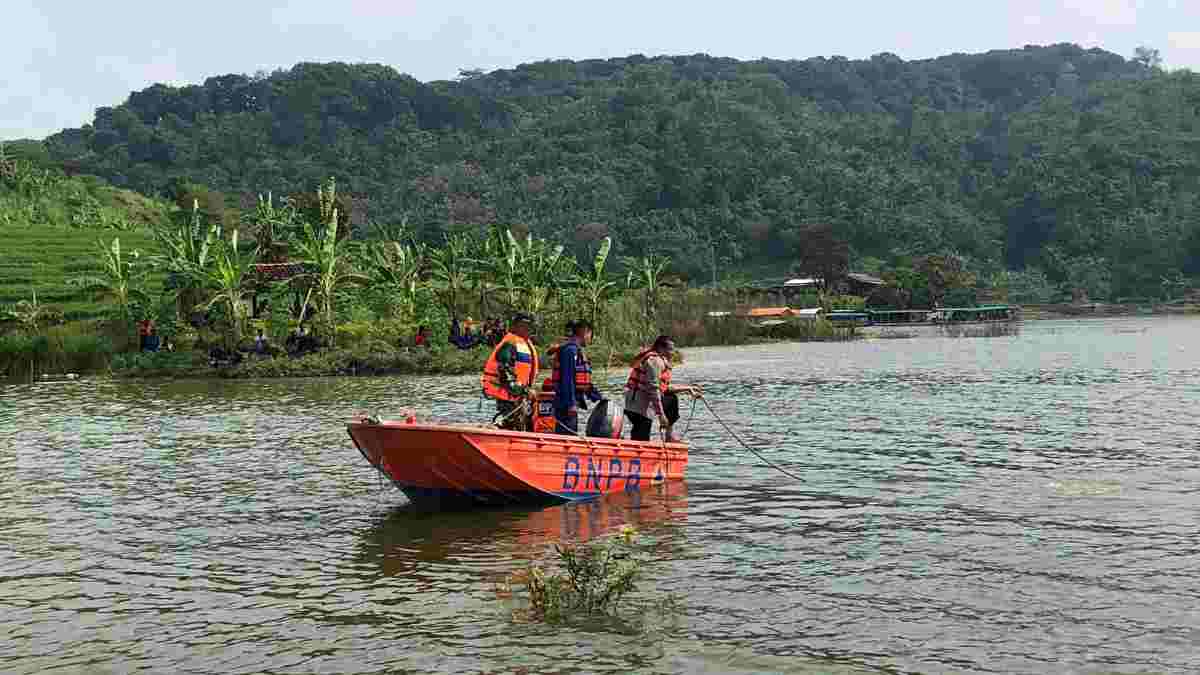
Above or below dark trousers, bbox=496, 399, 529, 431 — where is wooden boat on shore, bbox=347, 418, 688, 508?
below

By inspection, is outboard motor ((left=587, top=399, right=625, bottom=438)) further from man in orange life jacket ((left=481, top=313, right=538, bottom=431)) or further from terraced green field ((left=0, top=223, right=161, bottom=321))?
terraced green field ((left=0, top=223, right=161, bottom=321))

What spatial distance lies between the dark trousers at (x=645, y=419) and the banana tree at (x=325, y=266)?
24.4 m

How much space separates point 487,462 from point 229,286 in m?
27.1

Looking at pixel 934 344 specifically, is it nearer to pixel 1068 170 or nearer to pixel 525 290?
pixel 525 290

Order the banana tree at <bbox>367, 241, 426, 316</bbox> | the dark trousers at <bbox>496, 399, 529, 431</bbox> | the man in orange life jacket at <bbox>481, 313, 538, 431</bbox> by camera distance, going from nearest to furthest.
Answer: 1. the man in orange life jacket at <bbox>481, 313, 538, 431</bbox>
2. the dark trousers at <bbox>496, 399, 529, 431</bbox>
3. the banana tree at <bbox>367, 241, 426, 316</bbox>

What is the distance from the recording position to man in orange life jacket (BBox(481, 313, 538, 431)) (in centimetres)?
1376

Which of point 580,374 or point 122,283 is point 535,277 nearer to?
point 122,283

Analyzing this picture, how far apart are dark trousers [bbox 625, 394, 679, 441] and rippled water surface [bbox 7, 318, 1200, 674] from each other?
2.96 feet

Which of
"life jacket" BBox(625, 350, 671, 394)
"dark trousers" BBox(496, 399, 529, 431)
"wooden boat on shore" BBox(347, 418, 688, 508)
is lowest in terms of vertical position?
"wooden boat on shore" BBox(347, 418, 688, 508)

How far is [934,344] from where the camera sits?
201ft

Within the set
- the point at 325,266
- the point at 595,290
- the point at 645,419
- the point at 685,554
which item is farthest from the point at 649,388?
the point at 595,290

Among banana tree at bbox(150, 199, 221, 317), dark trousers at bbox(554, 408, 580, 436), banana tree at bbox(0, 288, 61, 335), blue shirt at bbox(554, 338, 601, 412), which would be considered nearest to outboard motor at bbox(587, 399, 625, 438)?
dark trousers at bbox(554, 408, 580, 436)

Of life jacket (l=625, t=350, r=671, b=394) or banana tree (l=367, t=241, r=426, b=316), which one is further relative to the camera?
banana tree (l=367, t=241, r=426, b=316)

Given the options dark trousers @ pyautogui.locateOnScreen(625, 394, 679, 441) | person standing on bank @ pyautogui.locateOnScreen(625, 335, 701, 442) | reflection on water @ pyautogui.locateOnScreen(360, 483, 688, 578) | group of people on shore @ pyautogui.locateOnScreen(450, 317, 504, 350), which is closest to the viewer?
reflection on water @ pyautogui.locateOnScreen(360, 483, 688, 578)
